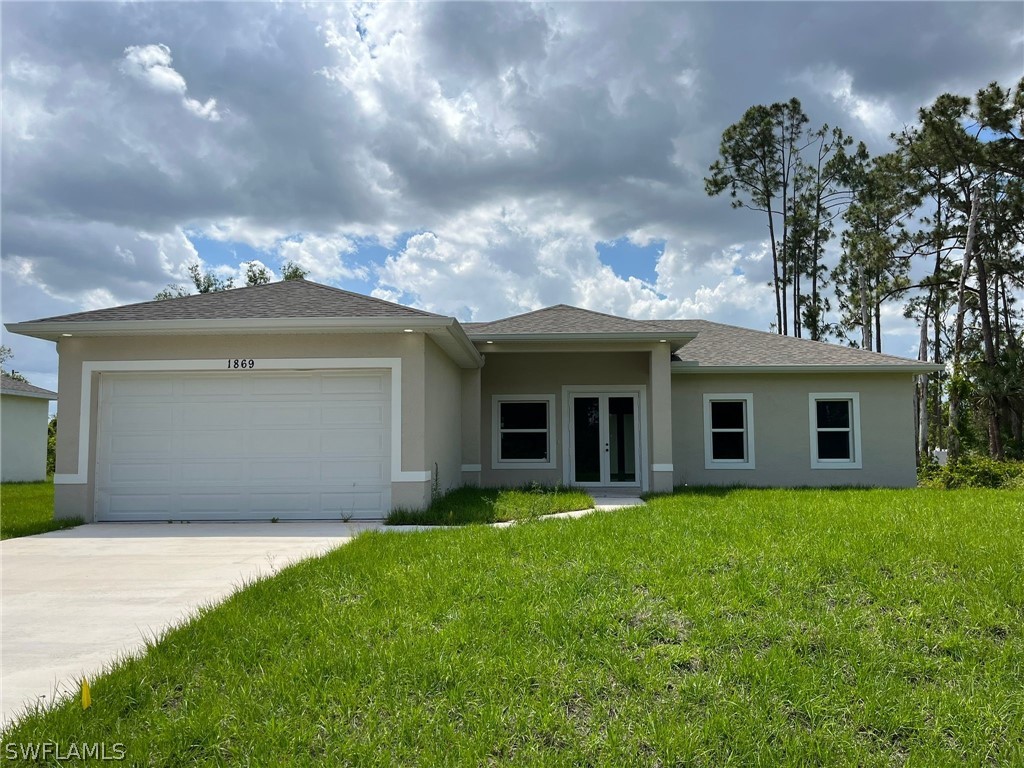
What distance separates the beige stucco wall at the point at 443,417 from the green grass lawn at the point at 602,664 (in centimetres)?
490

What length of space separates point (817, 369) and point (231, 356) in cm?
1210

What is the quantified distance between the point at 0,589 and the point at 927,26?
1740 cm

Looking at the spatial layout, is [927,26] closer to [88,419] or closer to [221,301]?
[221,301]

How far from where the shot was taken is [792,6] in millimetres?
12344

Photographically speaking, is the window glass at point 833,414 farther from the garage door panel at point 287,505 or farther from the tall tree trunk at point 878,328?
the tall tree trunk at point 878,328

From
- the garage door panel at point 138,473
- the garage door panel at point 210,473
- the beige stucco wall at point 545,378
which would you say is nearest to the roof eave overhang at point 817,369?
the beige stucco wall at point 545,378

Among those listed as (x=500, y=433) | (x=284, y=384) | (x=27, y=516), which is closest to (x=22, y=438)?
(x=27, y=516)

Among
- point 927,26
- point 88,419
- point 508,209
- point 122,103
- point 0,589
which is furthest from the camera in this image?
point 508,209

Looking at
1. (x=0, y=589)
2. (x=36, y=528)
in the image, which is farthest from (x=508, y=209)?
(x=0, y=589)

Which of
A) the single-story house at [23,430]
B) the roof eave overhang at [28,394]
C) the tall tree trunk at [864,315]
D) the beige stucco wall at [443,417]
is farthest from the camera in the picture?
the tall tree trunk at [864,315]

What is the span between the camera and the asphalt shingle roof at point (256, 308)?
10.5m

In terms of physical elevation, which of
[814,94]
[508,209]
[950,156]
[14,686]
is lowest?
[14,686]

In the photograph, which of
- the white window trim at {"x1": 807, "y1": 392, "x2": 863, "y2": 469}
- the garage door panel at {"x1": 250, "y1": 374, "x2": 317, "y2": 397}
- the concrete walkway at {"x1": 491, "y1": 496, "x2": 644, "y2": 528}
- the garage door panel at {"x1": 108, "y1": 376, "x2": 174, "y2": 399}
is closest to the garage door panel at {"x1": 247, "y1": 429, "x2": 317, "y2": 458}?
the garage door panel at {"x1": 250, "y1": 374, "x2": 317, "y2": 397}

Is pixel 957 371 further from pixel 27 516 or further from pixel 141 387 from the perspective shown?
pixel 27 516
